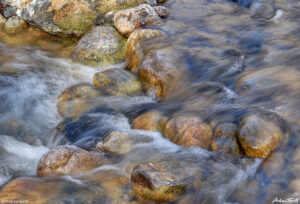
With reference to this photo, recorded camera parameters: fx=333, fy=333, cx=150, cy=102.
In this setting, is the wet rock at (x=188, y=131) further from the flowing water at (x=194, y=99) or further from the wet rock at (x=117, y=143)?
the wet rock at (x=117, y=143)

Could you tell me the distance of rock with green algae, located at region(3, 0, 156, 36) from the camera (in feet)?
27.7

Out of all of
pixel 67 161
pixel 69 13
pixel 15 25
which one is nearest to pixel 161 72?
pixel 67 161

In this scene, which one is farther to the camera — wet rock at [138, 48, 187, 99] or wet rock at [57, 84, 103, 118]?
wet rock at [138, 48, 187, 99]

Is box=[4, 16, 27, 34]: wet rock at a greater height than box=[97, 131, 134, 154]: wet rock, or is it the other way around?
box=[4, 16, 27, 34]: wet rock

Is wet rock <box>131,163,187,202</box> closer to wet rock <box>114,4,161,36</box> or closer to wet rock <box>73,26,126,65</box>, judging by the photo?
wet rock <box>73,26,126,65</box>

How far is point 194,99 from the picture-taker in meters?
5.74

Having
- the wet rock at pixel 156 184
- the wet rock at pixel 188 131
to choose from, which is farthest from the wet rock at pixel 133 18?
the wet rock at pixel 156 184

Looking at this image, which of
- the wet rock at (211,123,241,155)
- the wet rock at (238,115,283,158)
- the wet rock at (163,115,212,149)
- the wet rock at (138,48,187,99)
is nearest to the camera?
the wet rock at (238,115,283,158)

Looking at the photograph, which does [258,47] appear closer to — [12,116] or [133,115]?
[133,115]

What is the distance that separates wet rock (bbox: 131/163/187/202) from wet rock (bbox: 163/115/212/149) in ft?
2.84

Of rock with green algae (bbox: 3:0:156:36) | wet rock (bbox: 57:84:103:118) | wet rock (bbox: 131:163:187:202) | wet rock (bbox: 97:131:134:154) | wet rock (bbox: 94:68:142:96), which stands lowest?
wet rock (bbox: 57:84:103:118)

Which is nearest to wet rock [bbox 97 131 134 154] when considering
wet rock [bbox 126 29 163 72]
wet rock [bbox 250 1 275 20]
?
wet rock [bbox 126 29 163 72]

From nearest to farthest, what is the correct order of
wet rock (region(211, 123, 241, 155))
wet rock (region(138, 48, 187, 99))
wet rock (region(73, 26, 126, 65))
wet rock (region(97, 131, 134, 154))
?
wet rock (region(211, 123, 241, 155)) → wet rock (region(97, 131, 134, 154)) → wet rock (region(138, 48, 187, 99)) → wet rock (region(73, 26, 126, 65))

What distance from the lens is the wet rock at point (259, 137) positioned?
13.3 feet
